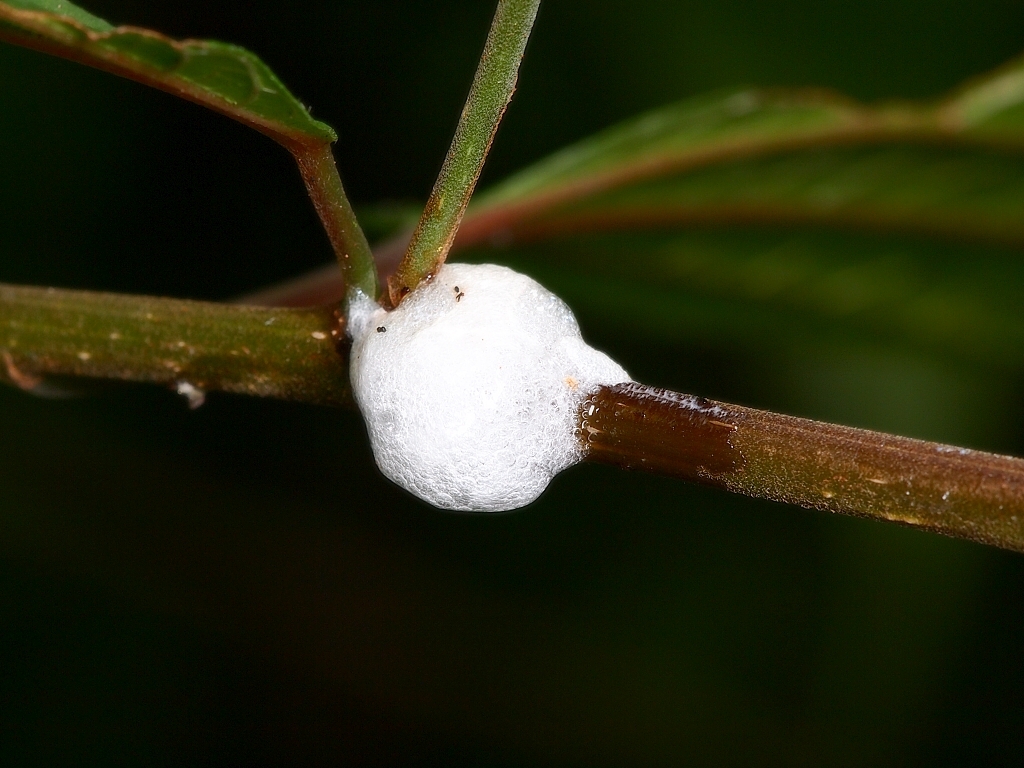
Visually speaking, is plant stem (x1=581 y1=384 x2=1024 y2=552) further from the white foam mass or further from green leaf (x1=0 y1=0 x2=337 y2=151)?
green leaf (x1=0 y1=0 x2=337 y2=151)

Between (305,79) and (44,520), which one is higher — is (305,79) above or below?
above

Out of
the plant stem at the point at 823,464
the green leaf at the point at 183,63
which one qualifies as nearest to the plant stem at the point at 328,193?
the green leaf at the point at 183,63

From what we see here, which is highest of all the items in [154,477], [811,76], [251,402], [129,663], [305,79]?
[811,76]

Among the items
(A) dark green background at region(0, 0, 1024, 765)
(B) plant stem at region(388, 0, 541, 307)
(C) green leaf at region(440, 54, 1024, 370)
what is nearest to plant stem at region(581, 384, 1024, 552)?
(B) plant stem at region(388, 0, 541, 307)

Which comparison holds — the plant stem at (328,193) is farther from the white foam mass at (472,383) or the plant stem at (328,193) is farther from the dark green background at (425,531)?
the dark green background at (425,531)

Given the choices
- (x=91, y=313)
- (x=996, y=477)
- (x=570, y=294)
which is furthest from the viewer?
(x=570, y=294)

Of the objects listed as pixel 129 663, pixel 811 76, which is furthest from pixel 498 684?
pixel 811 76

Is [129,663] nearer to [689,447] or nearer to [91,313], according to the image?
[91,313]
